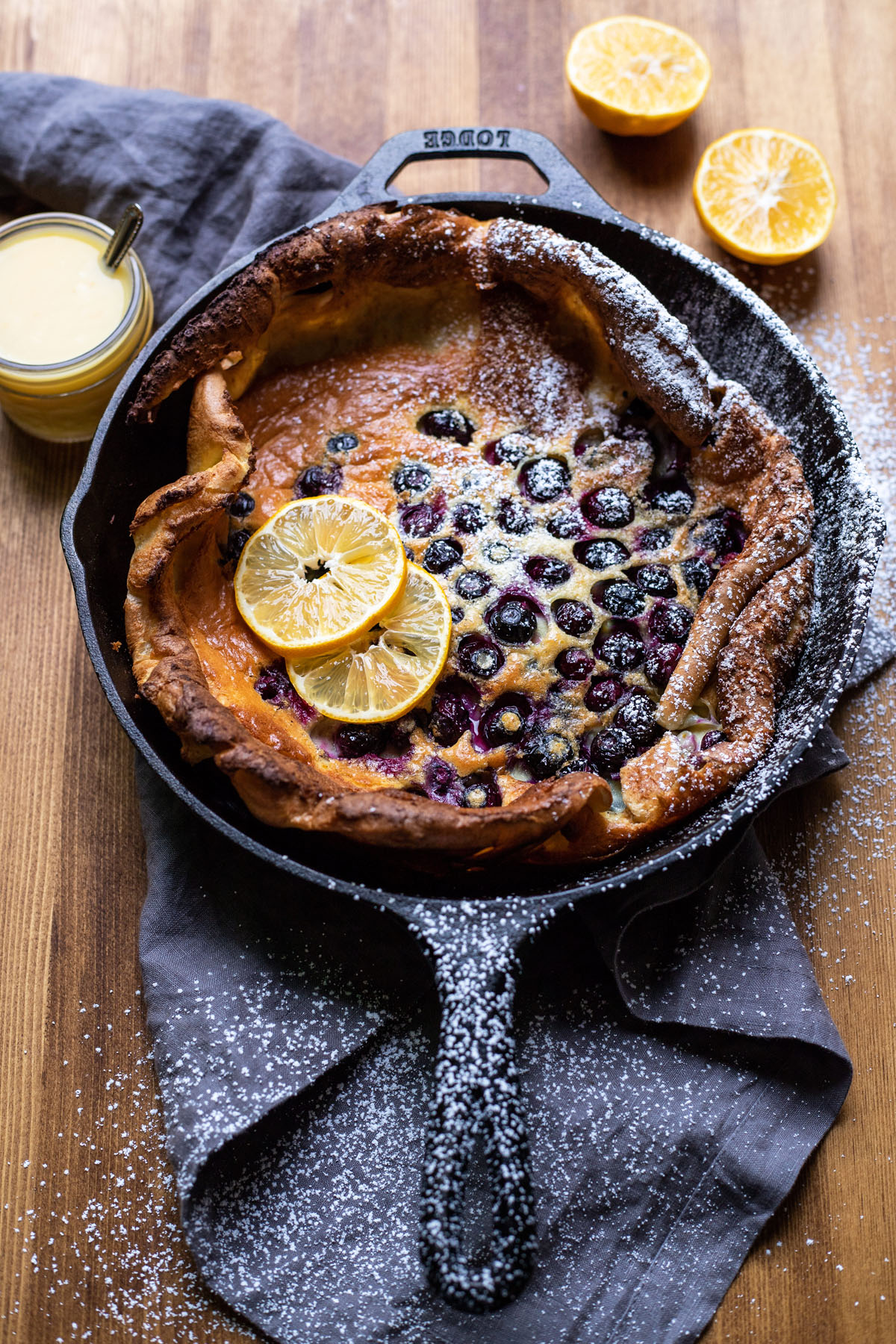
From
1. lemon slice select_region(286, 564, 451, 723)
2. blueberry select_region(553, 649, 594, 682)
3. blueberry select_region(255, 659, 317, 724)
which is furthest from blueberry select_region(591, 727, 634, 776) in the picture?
blueberry select_region(255, 659, 317, 724)

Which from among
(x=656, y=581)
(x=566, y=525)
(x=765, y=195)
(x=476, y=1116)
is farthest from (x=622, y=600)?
(x=765, y=195)

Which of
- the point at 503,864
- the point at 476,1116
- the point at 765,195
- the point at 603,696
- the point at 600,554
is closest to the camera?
the point at 476,1116

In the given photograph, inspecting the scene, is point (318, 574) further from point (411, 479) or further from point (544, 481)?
point (544, 481)

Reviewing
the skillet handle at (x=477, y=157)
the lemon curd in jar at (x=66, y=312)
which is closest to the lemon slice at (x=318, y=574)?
the lemon curd in jar at (x=66, y=312)

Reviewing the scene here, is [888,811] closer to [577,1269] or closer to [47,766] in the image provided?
[577,1269]

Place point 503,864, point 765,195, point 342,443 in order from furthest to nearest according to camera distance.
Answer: point 765,195 → point 342,443 → point 503,864

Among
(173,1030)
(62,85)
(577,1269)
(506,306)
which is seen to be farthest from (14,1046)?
(62,85)

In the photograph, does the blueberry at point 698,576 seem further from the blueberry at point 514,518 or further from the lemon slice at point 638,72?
the lemon slice at point 638,72

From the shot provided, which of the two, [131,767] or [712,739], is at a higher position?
[712,739]
